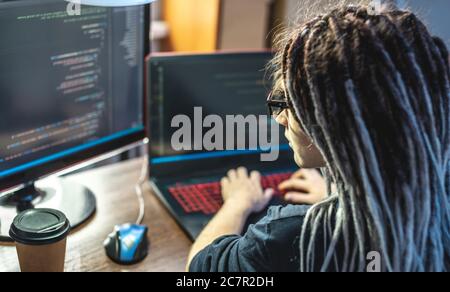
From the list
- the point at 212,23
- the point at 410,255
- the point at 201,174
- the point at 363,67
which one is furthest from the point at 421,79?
the point at 212,23

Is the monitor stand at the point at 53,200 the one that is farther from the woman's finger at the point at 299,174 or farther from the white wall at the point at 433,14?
the white wall at the point at 433,14

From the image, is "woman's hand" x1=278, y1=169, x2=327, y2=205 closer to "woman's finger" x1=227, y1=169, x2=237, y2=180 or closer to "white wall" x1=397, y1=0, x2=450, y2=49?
"woman's finger" x1=227, y1=169, x2=237, y2=180

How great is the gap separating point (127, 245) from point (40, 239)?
0.20 meters

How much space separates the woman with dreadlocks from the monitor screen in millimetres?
474

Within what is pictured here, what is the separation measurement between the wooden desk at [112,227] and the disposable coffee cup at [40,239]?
0.08 metres

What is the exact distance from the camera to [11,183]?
3.58 feet

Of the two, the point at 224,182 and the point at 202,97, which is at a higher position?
the point at 202,97

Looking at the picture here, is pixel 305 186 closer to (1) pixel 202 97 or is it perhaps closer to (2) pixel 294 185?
(2) pixel 294 185

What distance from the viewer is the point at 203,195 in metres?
1.25

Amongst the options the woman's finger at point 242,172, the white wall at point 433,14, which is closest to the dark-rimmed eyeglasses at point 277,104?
the white wall at point 433,14

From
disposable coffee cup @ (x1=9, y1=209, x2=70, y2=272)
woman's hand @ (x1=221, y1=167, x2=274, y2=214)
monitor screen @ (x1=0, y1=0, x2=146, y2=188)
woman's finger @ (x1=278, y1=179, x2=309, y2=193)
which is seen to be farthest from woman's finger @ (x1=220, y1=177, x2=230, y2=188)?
disposable coffee cup @ (x1=9, y1=209, x2=70, y2=272)

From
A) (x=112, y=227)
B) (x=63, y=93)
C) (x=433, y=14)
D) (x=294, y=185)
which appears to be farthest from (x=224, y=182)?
(x=433, y=14)

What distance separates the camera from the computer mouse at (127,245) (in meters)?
1.06

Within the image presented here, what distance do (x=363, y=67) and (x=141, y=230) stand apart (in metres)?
0.58
